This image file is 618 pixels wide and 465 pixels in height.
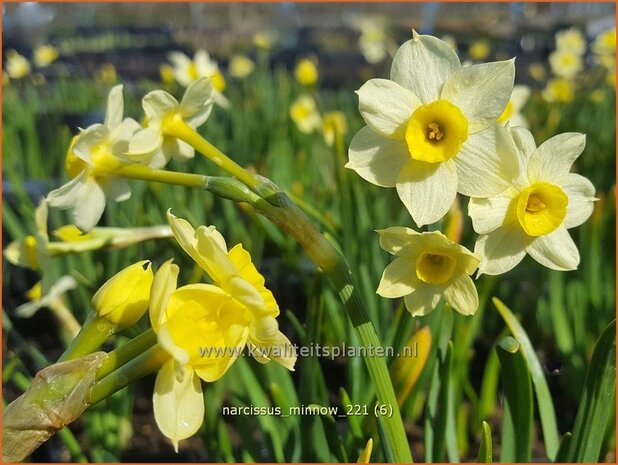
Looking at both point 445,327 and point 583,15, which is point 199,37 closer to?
point 583,15

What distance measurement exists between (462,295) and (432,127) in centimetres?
17

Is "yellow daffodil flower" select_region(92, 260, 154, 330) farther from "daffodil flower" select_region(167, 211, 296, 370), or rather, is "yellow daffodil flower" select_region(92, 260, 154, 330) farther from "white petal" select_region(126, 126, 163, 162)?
"white petal" select_region(126, 126, 163, 162)

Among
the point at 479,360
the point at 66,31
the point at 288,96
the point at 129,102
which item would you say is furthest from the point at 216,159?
the point at 66,31

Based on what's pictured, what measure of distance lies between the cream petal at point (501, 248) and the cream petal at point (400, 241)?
71 millimetres

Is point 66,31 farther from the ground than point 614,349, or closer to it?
farther from the ground

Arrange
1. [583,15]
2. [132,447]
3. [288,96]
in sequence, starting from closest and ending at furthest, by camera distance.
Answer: [132,447]
[288,96]
[583,15]

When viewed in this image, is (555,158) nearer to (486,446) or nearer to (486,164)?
(486,164)

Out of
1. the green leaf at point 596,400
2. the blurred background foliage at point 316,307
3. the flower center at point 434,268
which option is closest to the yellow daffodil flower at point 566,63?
the blurred background foliage at point 316,307

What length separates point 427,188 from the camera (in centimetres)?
60

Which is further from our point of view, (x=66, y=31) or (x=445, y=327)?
(x=66, y=31)

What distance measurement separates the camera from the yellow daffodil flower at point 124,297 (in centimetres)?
56

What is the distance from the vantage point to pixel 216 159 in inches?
27.3

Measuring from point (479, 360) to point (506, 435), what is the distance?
685 millimetres

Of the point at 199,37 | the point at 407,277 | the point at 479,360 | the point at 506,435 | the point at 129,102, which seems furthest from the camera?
the point at 199,37
